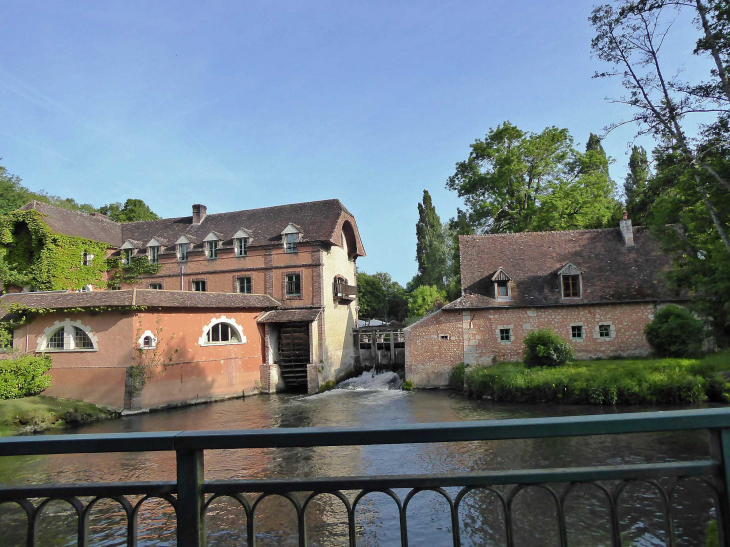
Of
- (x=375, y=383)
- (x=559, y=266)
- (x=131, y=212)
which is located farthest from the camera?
(x=131, y=212)

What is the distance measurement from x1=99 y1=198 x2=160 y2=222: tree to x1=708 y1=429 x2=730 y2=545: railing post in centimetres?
5352

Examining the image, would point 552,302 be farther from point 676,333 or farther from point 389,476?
point 389,476

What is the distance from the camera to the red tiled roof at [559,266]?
75.9 feet

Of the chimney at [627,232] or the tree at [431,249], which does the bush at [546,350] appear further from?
the tree at [431,249]

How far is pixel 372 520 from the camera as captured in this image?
8.78m

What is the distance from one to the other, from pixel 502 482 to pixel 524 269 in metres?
24.1

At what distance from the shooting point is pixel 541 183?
31.1 m

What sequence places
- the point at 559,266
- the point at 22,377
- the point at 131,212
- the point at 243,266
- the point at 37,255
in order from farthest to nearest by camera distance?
the point at 131,212 → the point at 243,266 → the point at 37,255 → the point at 559,266 → the point at 22,377

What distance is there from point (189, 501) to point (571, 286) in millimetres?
24155

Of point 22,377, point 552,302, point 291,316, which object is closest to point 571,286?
point 552,302

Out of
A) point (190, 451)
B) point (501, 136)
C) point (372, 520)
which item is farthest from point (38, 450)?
point (501, 136)

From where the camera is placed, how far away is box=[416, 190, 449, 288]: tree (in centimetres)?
4341

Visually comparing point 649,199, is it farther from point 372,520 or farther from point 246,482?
point 246,482

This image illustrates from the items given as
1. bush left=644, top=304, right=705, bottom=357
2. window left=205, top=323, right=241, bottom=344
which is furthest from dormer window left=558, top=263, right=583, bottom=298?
window left=205, top=323, right=241, bottom=344
